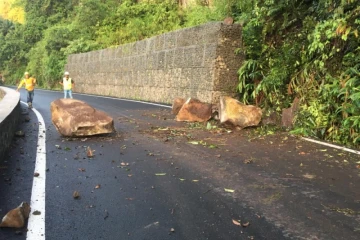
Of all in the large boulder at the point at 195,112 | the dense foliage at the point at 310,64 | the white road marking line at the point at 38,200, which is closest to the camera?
the white road marking line at the point at 38,200

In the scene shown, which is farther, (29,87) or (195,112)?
(29,87)

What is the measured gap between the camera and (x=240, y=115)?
980 cm

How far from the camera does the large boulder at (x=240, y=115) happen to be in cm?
976

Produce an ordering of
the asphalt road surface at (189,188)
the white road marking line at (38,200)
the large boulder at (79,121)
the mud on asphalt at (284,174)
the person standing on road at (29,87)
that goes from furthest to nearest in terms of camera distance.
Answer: the person standing on road at (29,87) < the large boulder at (79,121) < the mud on asphalt at (284,174) < the asphalt road surface at (189,188) < the white road marking line at (38,200)

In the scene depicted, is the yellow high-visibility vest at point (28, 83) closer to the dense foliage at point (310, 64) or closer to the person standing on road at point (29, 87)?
the person standing on road at point (29, 87)

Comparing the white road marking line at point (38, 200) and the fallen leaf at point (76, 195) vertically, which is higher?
the fallen leaf at point (76, 195)

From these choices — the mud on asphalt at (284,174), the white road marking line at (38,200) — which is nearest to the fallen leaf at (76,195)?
the white road marking line at (38,200)

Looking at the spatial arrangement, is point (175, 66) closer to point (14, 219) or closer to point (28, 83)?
point (28, 83)

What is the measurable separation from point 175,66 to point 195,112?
18.8 ft

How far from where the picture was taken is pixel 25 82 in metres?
16.4

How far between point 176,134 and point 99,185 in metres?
4.23

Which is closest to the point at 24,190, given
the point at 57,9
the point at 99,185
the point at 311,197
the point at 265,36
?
the point at 99,185

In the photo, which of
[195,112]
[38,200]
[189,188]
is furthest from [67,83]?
[189,188]

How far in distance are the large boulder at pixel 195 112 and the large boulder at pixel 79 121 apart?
9.83 ft
